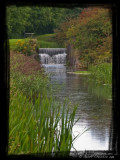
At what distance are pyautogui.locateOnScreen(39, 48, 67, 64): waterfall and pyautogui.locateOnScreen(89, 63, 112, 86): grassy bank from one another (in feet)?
57.9

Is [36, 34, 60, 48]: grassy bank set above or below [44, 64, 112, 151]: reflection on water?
above

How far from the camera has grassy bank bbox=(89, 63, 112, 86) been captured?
21.0m

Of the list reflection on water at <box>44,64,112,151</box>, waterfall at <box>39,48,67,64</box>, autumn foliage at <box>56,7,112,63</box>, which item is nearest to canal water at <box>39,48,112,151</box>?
reflection on water at <box>44,64,112,151</box>

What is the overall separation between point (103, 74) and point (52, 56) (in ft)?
70.5

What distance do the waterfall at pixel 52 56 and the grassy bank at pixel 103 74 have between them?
57.9ft

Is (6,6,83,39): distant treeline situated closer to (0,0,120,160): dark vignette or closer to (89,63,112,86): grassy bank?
(89,63,112,86): grassy bank

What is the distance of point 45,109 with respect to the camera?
6.02m

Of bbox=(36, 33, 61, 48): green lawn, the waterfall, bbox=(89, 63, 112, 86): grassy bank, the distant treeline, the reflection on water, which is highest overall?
the distant treeline

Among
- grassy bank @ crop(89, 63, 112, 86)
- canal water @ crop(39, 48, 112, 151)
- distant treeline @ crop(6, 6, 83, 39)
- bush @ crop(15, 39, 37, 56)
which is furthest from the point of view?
distant treeline @ crop(6, 6, 83, 39)

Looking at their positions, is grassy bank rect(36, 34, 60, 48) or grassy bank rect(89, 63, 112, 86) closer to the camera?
grassy bank rect(89, 63, 112, 86)

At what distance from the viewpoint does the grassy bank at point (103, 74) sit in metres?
21.0

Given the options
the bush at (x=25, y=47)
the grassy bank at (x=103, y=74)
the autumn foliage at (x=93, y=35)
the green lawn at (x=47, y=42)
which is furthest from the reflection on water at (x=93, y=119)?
the green lawn at (x=47, y=42)

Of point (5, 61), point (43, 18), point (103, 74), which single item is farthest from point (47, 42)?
point (5, 61)

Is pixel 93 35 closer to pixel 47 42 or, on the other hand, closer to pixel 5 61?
pixel 47 42
